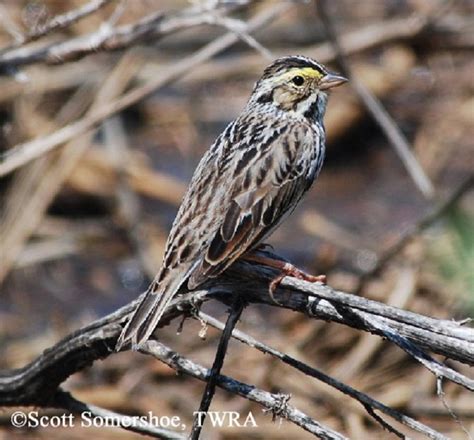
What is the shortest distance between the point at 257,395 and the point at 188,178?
5285 mm

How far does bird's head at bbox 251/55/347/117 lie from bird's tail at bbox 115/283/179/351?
1452mm

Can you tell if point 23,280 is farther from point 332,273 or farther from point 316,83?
point 316,83

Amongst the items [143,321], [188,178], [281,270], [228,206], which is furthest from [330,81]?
[188,178]

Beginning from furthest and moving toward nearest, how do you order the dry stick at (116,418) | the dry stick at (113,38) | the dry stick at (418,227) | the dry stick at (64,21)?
the dry stick at (418,227) → the dry stick at (113,38) → the dry stick at (64,21) → the dry stick at (116,418)

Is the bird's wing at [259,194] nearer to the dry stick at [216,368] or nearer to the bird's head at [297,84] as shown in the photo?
the bird's head at [297,84]

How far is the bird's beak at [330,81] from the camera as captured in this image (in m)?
5.40

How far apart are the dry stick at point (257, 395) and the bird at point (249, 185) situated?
3.9 inches

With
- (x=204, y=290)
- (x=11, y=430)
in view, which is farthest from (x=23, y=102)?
(x=204, y=290)

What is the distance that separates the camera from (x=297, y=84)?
5453 mm

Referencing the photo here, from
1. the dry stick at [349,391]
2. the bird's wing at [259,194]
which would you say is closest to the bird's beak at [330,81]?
the bird's wing at [259,194]

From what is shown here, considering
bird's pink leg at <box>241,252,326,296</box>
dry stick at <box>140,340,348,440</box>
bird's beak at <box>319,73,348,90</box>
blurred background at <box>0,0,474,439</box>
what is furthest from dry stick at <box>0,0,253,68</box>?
dry stick at <box>140,340,348,440</box>

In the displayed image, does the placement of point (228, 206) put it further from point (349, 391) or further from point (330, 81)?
point (349, 391)

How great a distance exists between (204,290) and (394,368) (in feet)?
10.5

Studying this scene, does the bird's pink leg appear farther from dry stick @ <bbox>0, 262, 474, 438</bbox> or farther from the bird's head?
the bird's head
